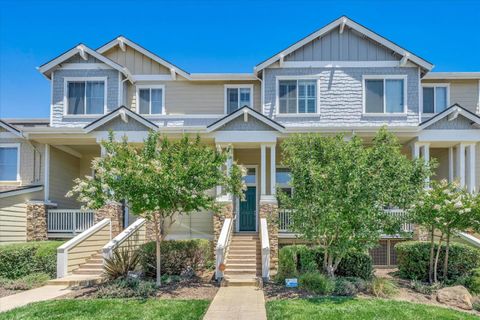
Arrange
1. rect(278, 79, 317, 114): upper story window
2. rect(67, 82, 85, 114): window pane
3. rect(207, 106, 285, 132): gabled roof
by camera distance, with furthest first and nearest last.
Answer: rect(67, 82, 85, 114): window pane, rect(278, 79, 317, 114): upper story window, rect(207, 106, 285, 132): gabled roof

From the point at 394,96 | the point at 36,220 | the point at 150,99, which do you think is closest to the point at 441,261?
the point at 394,96

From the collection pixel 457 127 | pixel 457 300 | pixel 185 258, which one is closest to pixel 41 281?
pixel 185 258

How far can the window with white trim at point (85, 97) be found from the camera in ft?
61.5

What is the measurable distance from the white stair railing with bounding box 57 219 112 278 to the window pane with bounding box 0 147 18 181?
193 inches

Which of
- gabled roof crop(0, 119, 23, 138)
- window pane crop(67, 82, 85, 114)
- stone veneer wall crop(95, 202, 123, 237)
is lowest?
stone veneer wall crop(95, 202, 123, 237)

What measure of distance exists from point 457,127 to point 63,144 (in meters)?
15.5

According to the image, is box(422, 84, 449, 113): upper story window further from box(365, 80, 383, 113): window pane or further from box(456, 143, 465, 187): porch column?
box(456, 143, 465, 187): porch column

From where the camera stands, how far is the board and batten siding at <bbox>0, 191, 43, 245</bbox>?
1533cm

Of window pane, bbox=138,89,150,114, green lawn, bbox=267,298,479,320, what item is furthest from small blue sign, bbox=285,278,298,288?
window pane, bbox=138,89,150,114

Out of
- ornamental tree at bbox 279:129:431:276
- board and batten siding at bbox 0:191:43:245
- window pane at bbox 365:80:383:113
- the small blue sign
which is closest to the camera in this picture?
ornamental tree at bbox 279:129:431:276

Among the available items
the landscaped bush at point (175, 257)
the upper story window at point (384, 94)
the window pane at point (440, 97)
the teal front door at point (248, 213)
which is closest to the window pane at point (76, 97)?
the landscaped bush at point (175, 257)

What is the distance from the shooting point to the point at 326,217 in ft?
36.6

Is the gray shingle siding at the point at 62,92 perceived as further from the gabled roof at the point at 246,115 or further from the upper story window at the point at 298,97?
the upper story window at the point at 298,97

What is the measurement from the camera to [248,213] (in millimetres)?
18719
